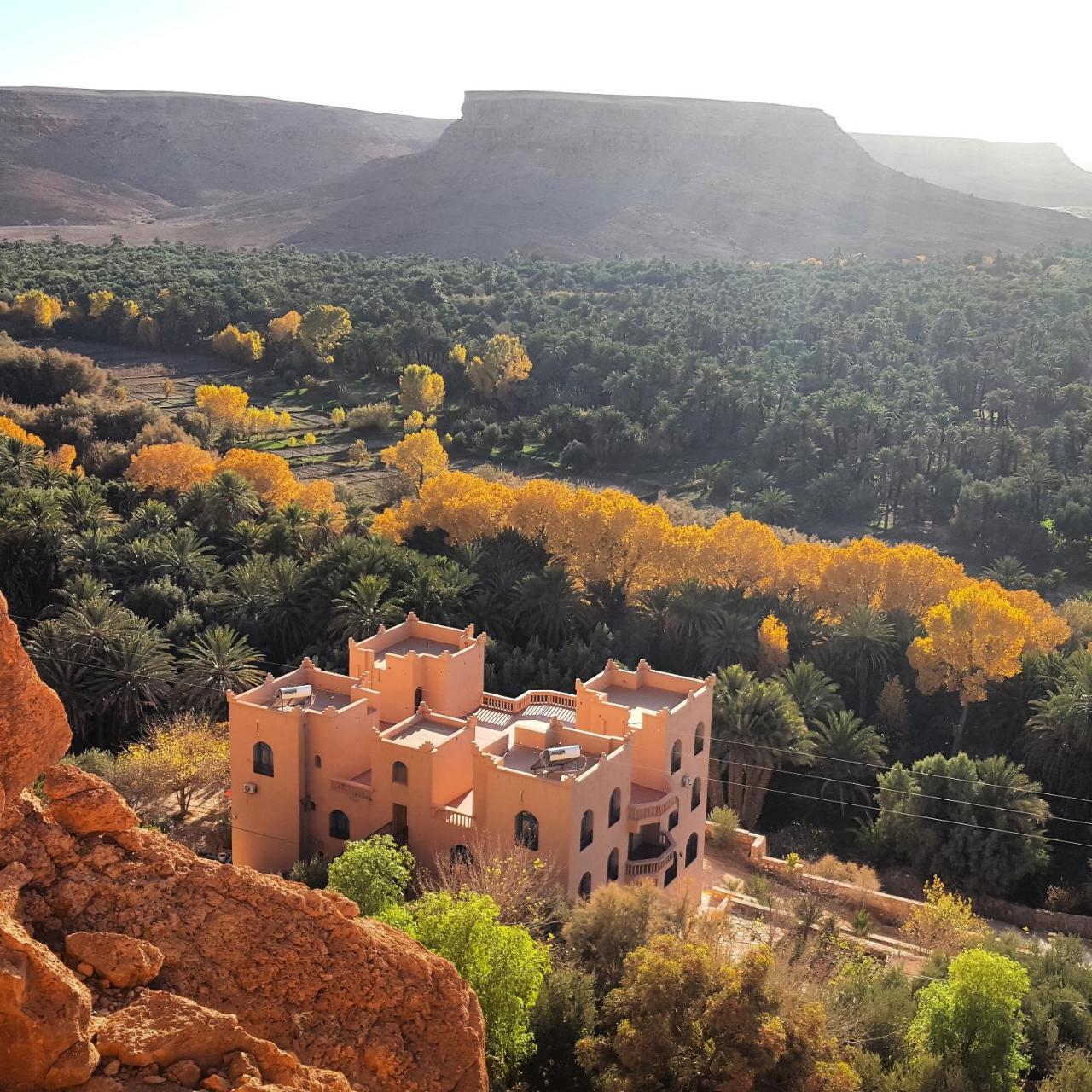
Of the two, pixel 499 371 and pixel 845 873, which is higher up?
pixel 499 371

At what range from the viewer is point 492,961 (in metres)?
15.1

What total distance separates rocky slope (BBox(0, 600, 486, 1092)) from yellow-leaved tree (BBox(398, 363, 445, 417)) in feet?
220

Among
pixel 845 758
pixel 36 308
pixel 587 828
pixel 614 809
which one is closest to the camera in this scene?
pixel 587 828

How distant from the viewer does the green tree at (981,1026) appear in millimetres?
16516

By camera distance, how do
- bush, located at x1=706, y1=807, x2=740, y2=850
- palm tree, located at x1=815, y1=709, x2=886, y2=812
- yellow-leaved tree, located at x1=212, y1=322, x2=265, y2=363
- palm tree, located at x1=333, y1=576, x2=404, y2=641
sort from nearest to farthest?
bush, located at x1=706, y1=807, x2=740, y2=850, palm tree, located at x1=815, y1=709, x2=886, y2=812, palm tree, located at x1=333, y1=576, x2=404, y2=641, yellow-leaved tree, located at x1=212, y1=322, x2=265, y2=363

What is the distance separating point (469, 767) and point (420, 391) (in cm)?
5353

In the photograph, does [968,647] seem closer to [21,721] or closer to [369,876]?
[369,876]

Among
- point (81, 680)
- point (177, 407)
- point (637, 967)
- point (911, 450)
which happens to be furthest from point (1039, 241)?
point (637, 967)

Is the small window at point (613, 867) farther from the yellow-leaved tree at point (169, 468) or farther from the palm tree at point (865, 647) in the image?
the yellow-leaved tree at point (169, 468)

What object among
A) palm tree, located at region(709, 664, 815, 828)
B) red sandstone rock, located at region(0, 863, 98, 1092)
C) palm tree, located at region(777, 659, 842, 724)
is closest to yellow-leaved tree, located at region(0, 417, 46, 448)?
palm tree, located at region(709, 664, 815, 828)

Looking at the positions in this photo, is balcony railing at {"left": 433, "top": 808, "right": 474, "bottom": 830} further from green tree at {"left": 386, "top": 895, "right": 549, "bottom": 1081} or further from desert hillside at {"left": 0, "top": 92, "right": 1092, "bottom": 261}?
desert hillside at {"left": 0, "top": 92, "right": 1092, "bottom": 261}

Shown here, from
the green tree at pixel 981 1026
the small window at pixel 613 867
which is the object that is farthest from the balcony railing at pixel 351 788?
the green tree at pixel 981 1026

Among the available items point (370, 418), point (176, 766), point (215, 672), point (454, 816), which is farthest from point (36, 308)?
point (454, 816)

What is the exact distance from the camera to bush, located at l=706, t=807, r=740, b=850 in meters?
28.9
